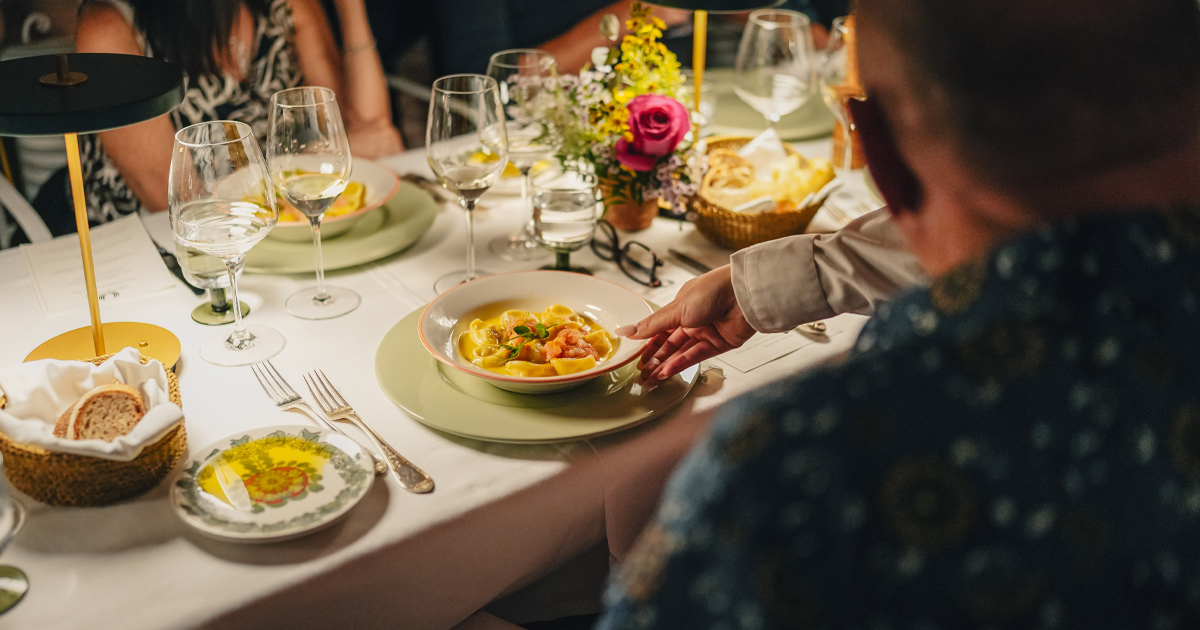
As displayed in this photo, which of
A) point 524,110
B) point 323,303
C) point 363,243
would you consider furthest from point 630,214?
point 323,303

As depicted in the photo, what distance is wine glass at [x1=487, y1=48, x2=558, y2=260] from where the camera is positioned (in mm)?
1651

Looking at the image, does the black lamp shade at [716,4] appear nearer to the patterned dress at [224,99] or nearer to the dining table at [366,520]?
the dining table at [366,520]

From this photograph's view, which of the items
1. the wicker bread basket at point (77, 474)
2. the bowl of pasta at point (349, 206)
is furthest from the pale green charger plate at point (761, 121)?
the wicker bread basket at point (77, 474)

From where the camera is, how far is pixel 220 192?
1.16 metres

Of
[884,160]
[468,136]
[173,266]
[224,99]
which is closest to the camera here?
[884,160]

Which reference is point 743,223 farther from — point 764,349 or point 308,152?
point 308,152

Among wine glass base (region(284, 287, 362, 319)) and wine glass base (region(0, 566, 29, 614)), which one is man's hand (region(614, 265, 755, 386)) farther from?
wine glass base (region(0, 566, 29, 614))

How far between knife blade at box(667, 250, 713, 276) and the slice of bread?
0.91 meters

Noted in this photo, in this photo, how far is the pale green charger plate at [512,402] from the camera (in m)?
1.08

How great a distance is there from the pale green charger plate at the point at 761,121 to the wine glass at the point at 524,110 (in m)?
0.56

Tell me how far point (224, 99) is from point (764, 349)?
5.11 ft

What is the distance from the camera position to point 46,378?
101 centimetres

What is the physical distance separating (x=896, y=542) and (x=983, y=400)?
0.11m

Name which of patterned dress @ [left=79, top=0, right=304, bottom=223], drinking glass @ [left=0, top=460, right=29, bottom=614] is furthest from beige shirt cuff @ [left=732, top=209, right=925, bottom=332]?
patterned dress @ [left=79, top=0, right=304, bottom=223]
